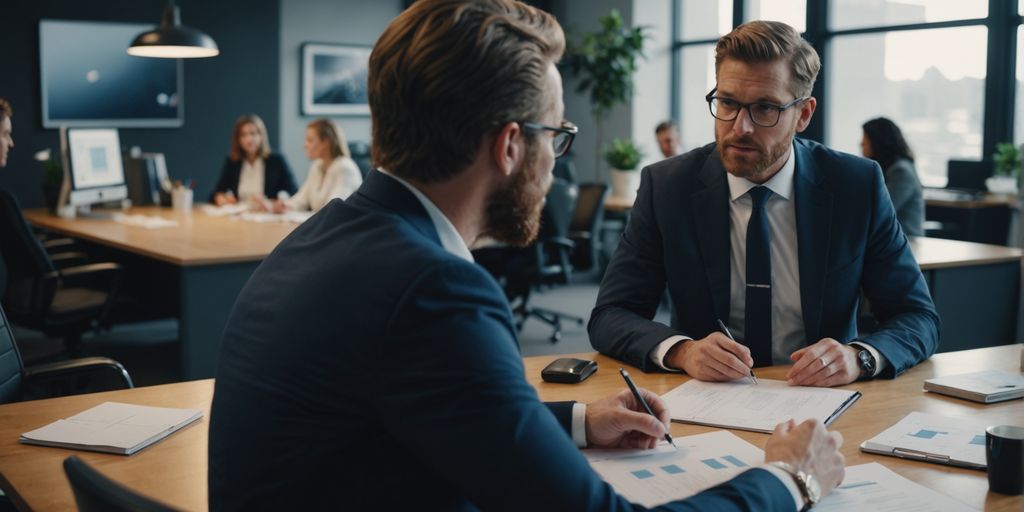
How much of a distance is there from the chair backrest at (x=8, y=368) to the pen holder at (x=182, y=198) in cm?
406

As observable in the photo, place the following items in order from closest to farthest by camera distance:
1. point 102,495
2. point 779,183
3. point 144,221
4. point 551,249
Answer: point 102,495, point 779,183, point 144,221, point 551,249

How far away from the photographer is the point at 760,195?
2.19 m

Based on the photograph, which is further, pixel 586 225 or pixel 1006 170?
pixel 1006 170

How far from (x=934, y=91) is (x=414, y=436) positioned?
25.8 feet

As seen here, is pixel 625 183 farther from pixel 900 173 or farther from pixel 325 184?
pixel 900 173

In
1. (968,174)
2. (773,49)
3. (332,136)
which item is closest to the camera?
(773,49)

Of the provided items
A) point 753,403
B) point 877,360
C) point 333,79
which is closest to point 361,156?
point 333,79

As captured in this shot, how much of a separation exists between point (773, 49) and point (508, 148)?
3.73ft

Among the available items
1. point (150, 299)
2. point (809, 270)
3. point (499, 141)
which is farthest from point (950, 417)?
point (150, 299)

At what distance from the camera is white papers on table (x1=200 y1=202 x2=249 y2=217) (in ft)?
20.0

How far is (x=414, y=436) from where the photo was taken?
1003 mm

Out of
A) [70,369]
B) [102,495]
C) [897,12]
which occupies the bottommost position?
[70,369]

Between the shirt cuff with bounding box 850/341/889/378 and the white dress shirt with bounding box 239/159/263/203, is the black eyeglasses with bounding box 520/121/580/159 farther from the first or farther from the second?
the white dress shirt with bounding box 239/159/263/203

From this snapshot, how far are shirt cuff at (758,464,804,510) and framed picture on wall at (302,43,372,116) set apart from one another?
815cm
